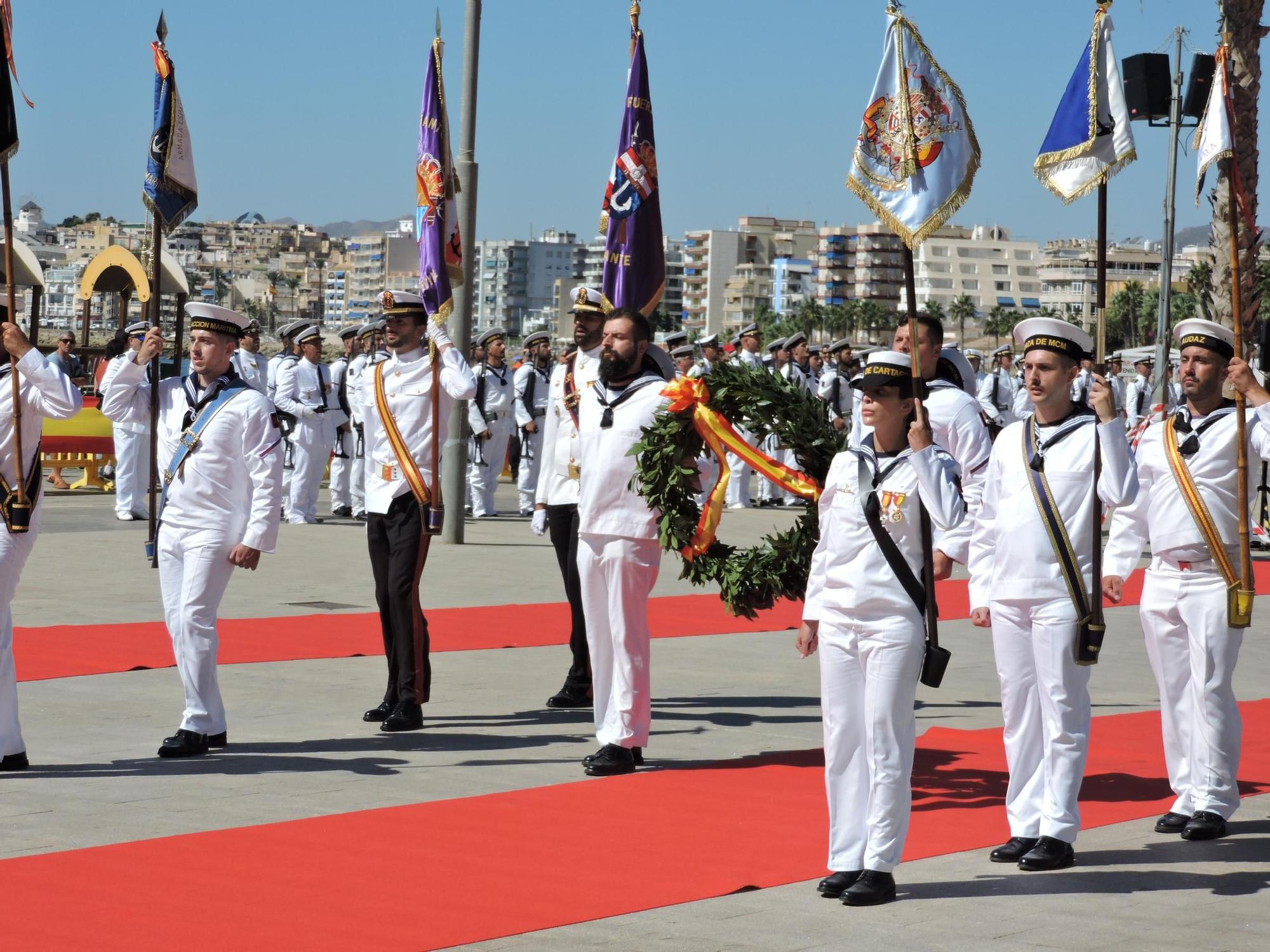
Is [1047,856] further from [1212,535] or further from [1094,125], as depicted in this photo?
[1094,125]

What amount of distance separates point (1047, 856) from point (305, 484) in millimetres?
15247

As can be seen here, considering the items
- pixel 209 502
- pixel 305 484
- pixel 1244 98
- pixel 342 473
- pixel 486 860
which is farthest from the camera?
pixel 342 473

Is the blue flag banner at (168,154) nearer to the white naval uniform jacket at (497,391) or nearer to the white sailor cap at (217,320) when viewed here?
the white sailor cap at (217,320)

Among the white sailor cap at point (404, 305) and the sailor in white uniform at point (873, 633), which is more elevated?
the white sailor cap at point (404, 305)

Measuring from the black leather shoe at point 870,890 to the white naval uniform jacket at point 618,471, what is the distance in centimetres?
260

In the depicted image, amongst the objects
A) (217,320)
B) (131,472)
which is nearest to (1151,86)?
(131,472)

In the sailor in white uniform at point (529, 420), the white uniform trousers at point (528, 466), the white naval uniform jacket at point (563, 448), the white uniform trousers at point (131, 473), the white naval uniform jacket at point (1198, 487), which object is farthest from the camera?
the white uniform trousers at point (528, 466)

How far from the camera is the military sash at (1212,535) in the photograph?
24.0ft

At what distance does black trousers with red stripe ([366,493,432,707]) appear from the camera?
9352 millimetres

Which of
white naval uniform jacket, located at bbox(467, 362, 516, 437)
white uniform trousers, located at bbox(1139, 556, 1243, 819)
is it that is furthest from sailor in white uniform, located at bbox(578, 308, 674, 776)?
white naval uniform jacket, located at bbox(467, 362, 516, 437)

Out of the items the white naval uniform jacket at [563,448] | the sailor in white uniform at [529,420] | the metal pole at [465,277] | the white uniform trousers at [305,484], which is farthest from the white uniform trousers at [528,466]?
the white naval uniform jacket at [563,448]

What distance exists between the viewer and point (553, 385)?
10523 mm

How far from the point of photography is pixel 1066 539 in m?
6.69

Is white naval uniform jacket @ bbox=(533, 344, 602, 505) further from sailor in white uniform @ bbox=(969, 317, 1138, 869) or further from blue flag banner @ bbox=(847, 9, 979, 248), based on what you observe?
sailor in white uniform @ bbox=(969, 317, 1138, 869)
